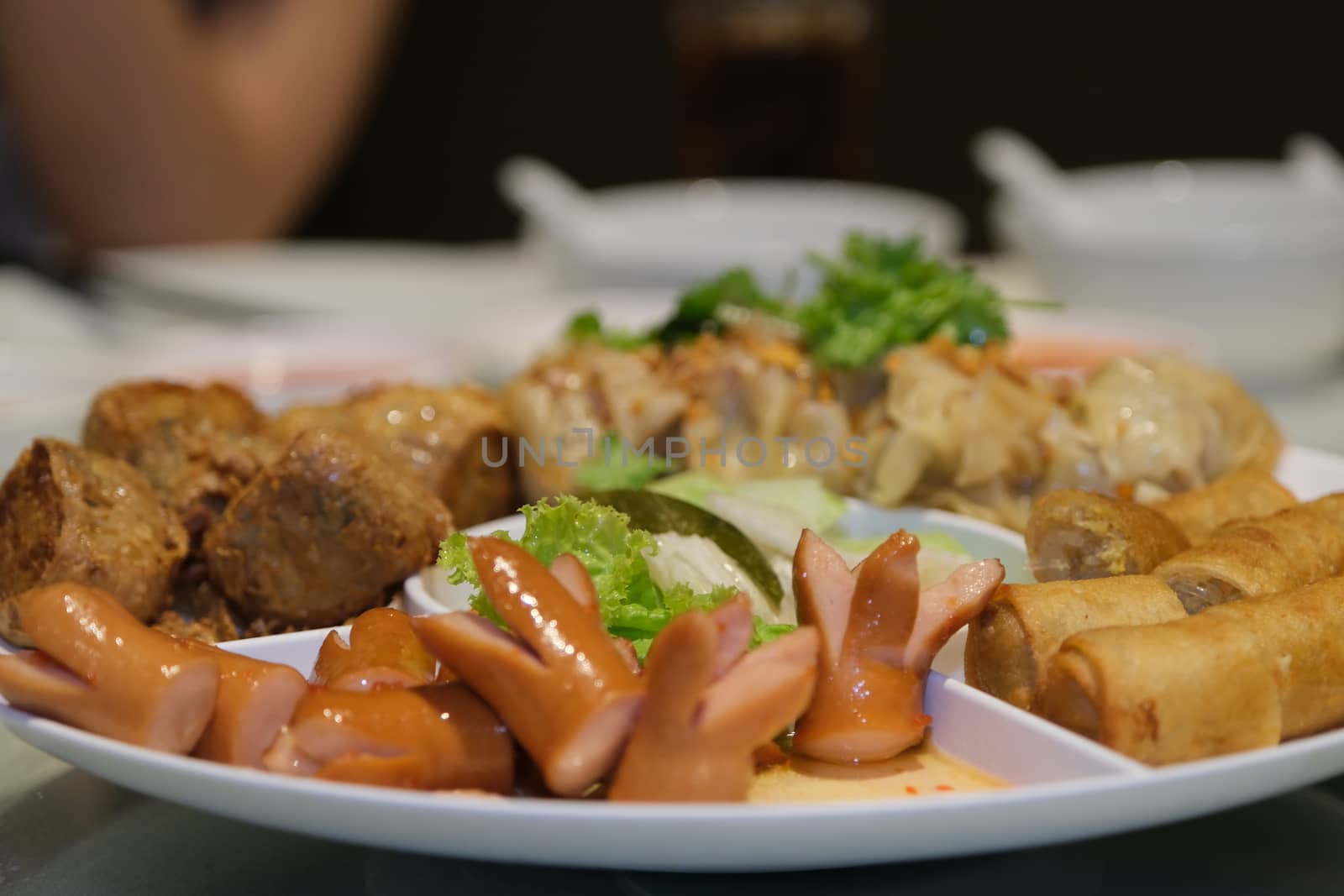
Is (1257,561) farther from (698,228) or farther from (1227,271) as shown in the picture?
(698,228)

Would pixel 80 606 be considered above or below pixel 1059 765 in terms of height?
above

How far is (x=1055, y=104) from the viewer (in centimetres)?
934

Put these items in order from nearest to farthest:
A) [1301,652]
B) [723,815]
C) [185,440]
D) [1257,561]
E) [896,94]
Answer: [723,815]
[1301,652]
[1257,561]
[185,440]
[896,94]

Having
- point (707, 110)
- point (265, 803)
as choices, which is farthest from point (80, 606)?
point (707, 110)

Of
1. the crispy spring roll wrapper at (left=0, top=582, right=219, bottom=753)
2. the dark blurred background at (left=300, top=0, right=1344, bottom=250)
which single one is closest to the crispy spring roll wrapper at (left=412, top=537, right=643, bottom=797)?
the crispy spring roll wrapper at (left=0, top=582, right=219, bottom=753)

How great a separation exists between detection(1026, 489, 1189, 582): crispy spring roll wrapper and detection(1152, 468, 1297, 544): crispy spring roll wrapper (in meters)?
0.15

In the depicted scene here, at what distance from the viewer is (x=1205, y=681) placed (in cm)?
173

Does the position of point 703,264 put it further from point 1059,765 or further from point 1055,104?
point 1055,104

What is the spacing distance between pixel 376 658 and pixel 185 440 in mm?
1080

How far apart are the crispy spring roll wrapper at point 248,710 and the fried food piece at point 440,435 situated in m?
1.04

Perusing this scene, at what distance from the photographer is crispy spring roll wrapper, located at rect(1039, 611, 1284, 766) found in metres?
1.71

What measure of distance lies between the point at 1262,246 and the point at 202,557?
11.4ft

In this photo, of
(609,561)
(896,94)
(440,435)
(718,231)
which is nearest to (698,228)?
(718,231)

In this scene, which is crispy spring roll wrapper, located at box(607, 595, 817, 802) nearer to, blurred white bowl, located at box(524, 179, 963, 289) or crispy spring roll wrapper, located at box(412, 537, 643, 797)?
crispy spring roll wrapper, located at box(412, 537, 643, 797)
